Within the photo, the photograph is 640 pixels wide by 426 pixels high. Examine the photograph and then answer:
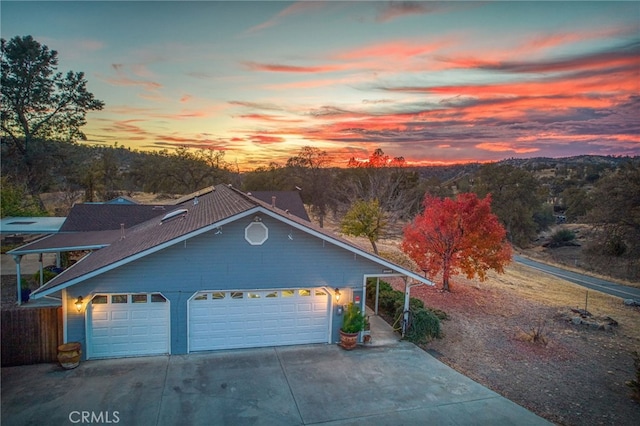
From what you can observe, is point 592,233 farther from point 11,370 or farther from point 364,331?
point 11,370

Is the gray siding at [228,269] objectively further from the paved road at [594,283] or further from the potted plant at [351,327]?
the paved road at [594,283]

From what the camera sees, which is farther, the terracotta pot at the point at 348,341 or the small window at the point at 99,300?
the terracotta pot at the point at 348,341

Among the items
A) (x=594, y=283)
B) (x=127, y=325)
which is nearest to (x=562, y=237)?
(x=594, y=283)

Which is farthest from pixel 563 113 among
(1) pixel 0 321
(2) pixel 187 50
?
(1) pixel 0 321

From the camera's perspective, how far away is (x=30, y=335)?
10078 mm

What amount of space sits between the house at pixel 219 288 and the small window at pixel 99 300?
3 cm

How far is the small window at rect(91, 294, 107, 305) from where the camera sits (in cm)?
1043

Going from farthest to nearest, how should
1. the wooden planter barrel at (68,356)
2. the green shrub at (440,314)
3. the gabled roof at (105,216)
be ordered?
the gabled roof at (105,216) → the green shrub at (440,314) → the wooden planter barrel at (68,356)

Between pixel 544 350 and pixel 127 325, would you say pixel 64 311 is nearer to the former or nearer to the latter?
pixel 127 325

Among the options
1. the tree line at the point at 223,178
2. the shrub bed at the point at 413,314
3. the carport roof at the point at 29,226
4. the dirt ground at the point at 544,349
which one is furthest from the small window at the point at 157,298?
the tree line at the point at 223,178

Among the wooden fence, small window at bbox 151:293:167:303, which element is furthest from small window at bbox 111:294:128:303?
the wooden fence

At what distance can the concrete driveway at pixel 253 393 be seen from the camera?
8.05 meters

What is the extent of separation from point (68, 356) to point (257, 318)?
16.3 feet

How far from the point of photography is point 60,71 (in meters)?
34.2
